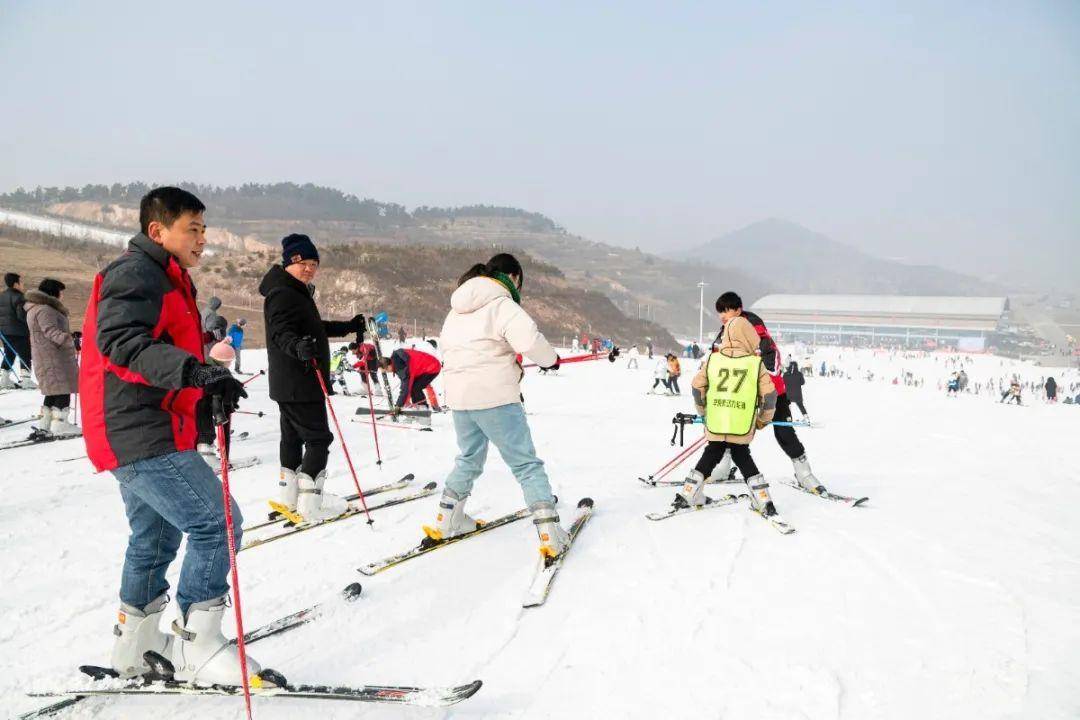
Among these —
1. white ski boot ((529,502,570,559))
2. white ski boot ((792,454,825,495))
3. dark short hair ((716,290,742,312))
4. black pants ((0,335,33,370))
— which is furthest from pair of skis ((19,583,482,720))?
black pants ((0,335,33,370))

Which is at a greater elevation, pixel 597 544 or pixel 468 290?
pixel 468 290

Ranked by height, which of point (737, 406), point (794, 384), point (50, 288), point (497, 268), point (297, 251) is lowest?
point (794, 384)

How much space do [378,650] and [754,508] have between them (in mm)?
3021

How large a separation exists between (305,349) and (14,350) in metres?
8.46

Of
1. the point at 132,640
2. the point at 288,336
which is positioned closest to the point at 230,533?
the point at 132,640

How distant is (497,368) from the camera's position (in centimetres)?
358

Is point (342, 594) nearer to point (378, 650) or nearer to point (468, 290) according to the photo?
point (378, 650)

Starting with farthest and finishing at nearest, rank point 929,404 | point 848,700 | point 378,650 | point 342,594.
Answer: point 929,404 → point 342,594 → point 378,650 → point 848,700

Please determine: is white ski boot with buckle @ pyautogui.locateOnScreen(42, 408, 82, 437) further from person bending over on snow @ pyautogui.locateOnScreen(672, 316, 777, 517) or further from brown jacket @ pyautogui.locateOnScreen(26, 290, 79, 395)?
person bending over on snow @ pyautogui.locateOnScreen(672, 316, 777, 517)

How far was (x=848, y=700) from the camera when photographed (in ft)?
8.38


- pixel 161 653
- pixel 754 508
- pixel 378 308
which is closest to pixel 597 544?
pixel 754 508

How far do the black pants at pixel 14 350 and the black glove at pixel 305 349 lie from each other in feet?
26.3

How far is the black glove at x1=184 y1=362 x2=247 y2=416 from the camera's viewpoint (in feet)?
6.83

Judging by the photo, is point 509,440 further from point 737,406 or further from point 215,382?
point 737,406
